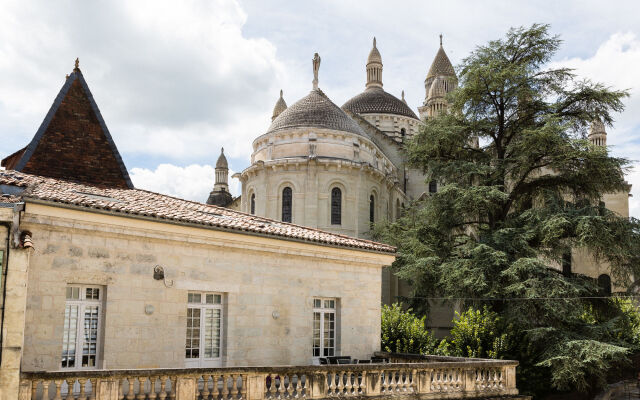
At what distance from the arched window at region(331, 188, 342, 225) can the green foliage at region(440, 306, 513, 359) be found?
16961 millimetres

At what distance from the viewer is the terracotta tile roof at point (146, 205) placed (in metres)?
13.1

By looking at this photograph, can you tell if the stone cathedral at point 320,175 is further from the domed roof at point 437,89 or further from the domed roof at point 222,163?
the domed roof at point 222,163

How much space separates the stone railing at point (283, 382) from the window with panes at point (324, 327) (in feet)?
9.44

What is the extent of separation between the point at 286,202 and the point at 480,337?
64.8ft

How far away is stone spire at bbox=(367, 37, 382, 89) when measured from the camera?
2628 inches

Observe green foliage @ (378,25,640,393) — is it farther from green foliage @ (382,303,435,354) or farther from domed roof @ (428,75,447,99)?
domed roof @ (428,75,447,99)

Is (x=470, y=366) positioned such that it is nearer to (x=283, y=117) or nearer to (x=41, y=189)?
(x=41, y=189)

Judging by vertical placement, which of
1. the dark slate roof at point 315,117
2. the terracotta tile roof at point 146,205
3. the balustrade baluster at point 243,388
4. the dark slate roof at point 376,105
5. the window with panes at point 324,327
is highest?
the dark slate roof at point 376,105

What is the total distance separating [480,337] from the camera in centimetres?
2334

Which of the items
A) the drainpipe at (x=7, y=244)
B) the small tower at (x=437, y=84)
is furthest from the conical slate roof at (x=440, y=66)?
the drainpipe at (x=7, y=244)

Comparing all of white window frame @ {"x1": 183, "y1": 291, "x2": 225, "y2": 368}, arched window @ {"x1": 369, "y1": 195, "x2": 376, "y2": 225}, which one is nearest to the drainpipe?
white window frame @ {"x1": 183, "y1": 291, "x2": 225, "y2": 368}

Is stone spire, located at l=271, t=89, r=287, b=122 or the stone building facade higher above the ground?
stone spire, located at l=271, t=89, r=287, b=122

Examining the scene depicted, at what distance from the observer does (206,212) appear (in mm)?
16969

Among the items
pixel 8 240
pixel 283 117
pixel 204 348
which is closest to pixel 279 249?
pixel 204 348
